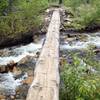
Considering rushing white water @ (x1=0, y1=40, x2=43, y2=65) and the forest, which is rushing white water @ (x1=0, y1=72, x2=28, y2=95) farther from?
rushing white water @ (x1=0, y1=40, x2=43, y2=65)

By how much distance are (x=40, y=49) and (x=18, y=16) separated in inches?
113

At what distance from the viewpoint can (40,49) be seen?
10.8 meters

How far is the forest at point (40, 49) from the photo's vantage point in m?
4.84

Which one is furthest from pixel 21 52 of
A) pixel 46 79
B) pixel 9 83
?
pixel 46 79

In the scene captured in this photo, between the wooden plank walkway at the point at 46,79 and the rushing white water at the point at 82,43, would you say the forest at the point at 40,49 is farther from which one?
the wooden plank walkway at the point at 46,79

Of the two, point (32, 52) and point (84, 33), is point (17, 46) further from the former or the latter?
point (84, 33)

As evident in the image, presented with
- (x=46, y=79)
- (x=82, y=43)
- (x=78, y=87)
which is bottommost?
(x=82, y=43)

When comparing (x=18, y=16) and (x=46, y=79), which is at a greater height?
(x=46, y=79)

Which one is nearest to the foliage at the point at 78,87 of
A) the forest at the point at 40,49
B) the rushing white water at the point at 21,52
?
the forest at the point at 40,49

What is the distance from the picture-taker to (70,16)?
19.8 meters

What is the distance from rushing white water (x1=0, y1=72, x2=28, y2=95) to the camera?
23.4 feet

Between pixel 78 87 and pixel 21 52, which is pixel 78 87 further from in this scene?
pixel 21 52

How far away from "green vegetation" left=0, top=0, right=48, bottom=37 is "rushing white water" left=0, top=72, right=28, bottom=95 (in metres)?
4.03

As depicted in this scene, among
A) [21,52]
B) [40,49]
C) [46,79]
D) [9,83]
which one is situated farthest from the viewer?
[21,52]
